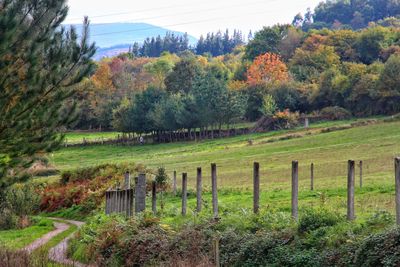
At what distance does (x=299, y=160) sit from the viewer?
181ft

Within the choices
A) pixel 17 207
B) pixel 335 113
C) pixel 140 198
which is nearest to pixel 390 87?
pixel 335 113

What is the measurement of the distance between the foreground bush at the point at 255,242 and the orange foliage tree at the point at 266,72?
328 feet

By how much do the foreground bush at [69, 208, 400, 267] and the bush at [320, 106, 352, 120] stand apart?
76.6m

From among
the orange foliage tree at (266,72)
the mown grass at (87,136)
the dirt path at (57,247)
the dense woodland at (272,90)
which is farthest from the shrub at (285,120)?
the dirt path at (57,247)

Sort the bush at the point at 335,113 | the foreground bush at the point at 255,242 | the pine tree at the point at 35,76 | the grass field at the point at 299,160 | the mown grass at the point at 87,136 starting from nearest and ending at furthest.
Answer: the foreground bush at the point at 255,242 < the pine tree at the point at 35,76 < the grass field at the point at 299,160 < the bush at the point at 335,113 < the mown grass at the point at 87,136

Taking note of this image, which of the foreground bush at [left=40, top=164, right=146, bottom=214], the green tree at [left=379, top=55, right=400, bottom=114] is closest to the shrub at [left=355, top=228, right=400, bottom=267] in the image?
the foreground bush at [left=40, top=164, right=146, bottom=214]

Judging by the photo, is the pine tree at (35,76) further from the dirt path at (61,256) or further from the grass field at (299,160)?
the grass field at (299,160)

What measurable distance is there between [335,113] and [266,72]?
29302 millimetres

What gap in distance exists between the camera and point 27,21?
21062 mm

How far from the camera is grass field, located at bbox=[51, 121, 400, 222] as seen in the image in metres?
28.9

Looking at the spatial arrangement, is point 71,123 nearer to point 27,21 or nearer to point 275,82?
point 27,21

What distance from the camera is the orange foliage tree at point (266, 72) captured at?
121450 millimetres

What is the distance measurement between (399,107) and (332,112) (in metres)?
9.75

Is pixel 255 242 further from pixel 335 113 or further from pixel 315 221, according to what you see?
pixel 335 113
